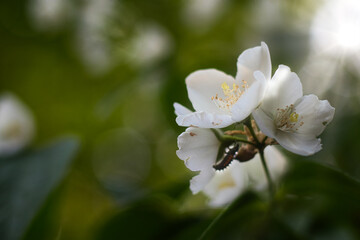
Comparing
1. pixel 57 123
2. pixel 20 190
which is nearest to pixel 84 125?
pixel 57 123

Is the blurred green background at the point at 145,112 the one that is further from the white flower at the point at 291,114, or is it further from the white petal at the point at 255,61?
the white petal at the point at 255,61

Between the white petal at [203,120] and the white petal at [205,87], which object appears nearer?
the white petal at [203,120]

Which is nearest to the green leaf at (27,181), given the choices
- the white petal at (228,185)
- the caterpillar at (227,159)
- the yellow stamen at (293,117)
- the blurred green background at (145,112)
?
the blurred green background at (145,112)

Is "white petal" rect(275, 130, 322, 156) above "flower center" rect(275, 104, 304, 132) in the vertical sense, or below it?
below

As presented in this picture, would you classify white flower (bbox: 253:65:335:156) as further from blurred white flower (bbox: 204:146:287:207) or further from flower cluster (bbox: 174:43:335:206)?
blurred white flower (bbox: 204:146:287:207)

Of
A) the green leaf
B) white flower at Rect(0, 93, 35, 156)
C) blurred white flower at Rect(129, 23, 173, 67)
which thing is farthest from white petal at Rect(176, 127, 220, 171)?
white flower at Rect(0, 93, 35, 156)

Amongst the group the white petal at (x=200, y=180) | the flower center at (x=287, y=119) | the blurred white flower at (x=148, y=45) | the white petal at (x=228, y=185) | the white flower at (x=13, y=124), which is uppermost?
the flower center at (x=287, y=119)

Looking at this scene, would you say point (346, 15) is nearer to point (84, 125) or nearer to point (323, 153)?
point (323, 153)
